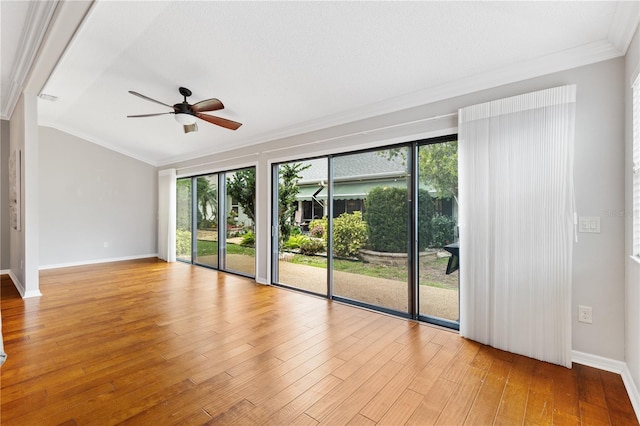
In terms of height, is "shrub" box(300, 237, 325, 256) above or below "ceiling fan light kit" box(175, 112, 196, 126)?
below

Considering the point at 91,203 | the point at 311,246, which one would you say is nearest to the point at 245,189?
the point at 311,246

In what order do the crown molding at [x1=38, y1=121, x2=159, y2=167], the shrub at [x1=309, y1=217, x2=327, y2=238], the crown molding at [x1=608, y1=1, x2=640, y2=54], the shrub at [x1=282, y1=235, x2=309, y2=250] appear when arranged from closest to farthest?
the crown molding at [x1=608, y1=1, x2=640, y2=54], the shrub at [x1=309, y1=217, x2=327, y2=238], the shrub at [x1=282, y1=235, x2=309, y2=250], the crown molding at [x1=38, y1=121, x2=159, y2=167]

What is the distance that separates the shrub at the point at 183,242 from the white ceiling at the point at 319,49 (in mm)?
3434

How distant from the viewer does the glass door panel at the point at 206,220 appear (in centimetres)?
627

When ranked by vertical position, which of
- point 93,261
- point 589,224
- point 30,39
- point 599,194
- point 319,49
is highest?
point 30,39

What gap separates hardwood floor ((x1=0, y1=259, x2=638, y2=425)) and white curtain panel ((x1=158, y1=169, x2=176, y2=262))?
3.30 m

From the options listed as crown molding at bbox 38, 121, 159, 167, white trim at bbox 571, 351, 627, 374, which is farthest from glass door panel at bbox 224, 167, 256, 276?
white trim at bbox 571, 351, 627, 374

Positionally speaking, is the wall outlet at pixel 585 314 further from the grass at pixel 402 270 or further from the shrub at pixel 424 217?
the shrub at pixel 424 217

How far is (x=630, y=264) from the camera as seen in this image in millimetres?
2123

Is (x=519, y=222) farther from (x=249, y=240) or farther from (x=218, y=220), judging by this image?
(x=218, y=220)

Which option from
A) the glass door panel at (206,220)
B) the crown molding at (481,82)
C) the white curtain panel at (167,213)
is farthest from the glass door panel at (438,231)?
the white curtain panel at (167,213)

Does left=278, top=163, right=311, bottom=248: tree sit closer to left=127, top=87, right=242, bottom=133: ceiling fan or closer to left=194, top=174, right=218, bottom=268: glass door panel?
left=127, top=87, right=242, bottom=133: ceiling fan

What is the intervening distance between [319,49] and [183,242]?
5.84 metres

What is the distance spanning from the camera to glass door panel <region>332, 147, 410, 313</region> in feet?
11.7
